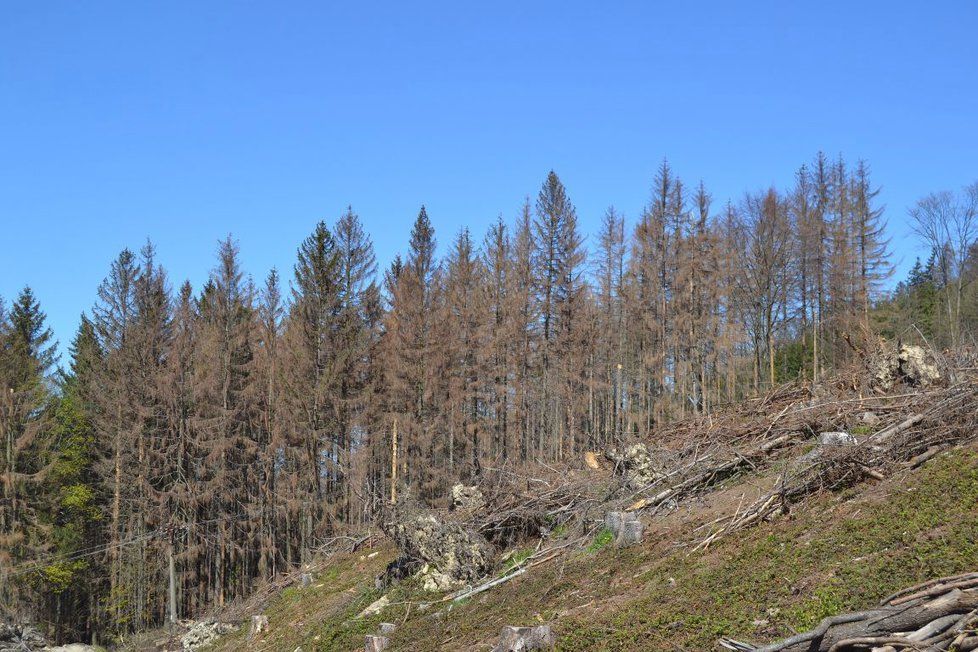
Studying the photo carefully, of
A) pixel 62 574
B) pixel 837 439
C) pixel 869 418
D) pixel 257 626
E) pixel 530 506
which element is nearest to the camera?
pixel 837 439

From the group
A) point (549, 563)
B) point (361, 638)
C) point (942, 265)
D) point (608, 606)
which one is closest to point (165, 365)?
point (361, 638)

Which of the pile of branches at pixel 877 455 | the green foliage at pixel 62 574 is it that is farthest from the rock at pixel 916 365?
the green foliage at pixel 62 574

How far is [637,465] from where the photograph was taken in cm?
1250

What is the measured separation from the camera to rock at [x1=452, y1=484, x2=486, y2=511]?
15308 millimetres

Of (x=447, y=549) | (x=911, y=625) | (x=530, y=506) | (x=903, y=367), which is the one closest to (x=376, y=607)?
(x=447, y=549)

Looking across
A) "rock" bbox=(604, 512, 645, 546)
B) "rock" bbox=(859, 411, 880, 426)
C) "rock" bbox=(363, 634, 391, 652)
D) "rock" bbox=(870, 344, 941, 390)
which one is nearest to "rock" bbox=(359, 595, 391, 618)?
"rock" bbox=(363, 634, 391, 652)

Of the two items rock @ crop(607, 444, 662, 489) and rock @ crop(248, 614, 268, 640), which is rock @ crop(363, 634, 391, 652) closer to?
rock @ crop(607, 444, 662, 489)

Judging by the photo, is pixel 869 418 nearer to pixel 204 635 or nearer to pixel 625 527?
pixel 625 527

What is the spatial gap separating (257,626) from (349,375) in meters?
13.1

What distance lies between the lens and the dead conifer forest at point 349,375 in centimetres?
A: 2845

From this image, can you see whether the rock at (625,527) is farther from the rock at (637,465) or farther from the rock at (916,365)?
the rock at (916,365)

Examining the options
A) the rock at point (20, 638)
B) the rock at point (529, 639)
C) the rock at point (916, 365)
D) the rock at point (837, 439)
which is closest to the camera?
the rock at point (529, 639)

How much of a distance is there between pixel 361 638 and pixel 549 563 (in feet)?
11.0

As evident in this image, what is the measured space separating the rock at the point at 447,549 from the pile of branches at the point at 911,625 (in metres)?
6.90
